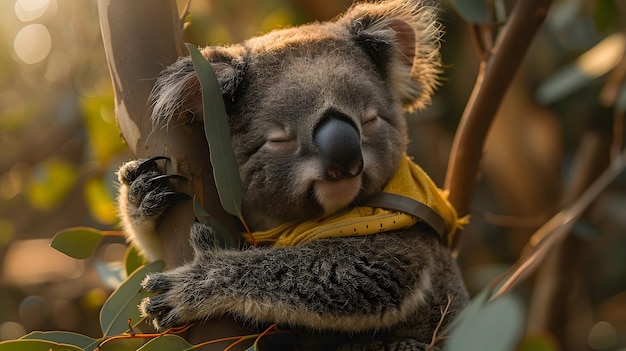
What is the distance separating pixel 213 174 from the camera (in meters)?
1.75

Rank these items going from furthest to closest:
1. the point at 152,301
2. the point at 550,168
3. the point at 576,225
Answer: the point at 550,168, the point at 576,225, the point at 152,301

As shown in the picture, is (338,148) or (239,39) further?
(239,39)

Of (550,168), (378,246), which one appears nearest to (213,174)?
(378,246)

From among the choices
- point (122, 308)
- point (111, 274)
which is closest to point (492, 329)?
point (122, 308)

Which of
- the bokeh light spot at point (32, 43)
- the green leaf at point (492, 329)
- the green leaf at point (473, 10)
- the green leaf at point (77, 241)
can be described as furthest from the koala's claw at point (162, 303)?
the bokeh light spot at point (32, 43)

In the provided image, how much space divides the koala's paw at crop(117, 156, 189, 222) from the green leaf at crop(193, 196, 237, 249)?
0.08m

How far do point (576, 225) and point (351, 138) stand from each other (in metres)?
1.74

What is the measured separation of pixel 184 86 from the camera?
186cm

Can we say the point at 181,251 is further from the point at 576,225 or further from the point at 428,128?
the point at 428,128

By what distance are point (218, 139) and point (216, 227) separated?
246mm

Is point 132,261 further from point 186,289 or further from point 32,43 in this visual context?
point 32,43

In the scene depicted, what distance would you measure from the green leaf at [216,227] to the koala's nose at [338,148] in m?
0.32

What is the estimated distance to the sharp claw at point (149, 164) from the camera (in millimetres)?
Result: 1757

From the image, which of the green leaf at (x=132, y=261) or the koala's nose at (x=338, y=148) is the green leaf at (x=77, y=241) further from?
the koala's nose at (x=338, y=148)
